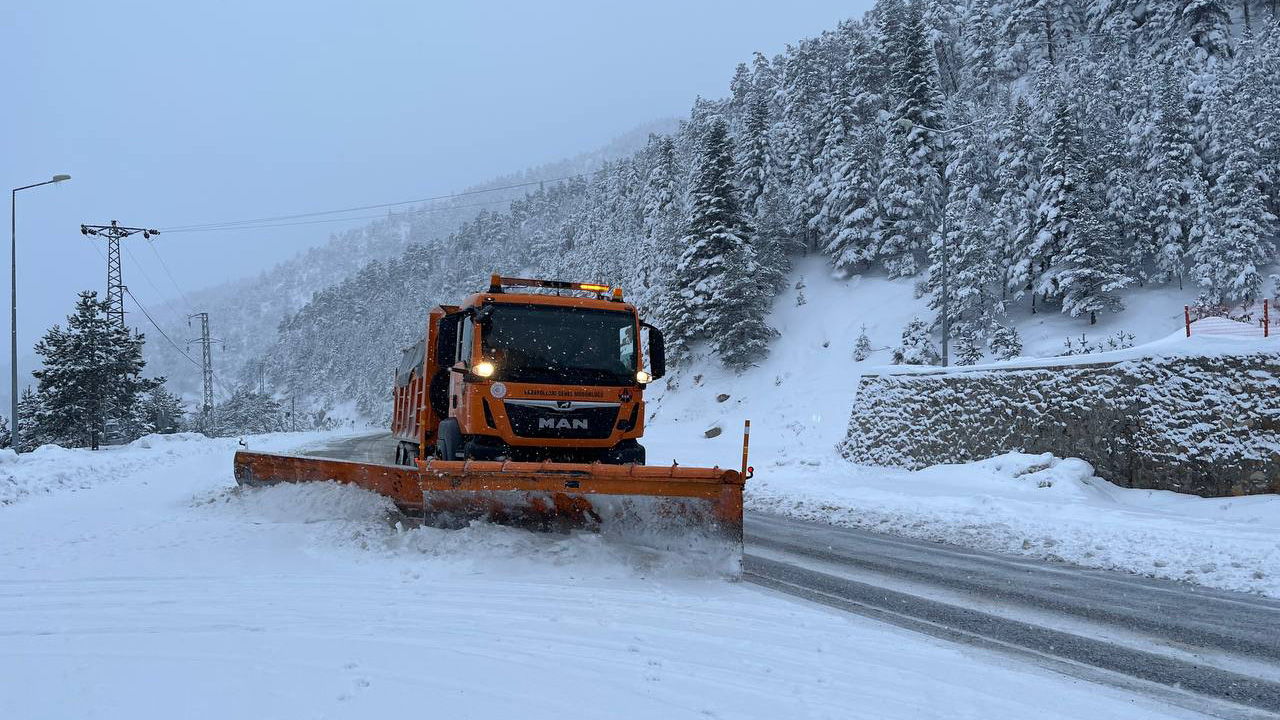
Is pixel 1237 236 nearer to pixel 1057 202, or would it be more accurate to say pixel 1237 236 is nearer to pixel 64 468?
pixel 1057 202

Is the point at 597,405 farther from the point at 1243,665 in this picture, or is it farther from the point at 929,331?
the point at 929,331

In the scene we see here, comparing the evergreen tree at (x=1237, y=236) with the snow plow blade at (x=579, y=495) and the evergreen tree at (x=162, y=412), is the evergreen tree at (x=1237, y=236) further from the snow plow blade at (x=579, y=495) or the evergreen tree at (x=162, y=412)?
the evergreen tree at (x=162, y=412)

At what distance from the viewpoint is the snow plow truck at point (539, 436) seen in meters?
5.99

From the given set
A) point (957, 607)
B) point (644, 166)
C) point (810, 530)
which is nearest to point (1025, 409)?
point (810, 530)

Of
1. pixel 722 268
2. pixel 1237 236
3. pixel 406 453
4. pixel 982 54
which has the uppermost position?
pixel 982 54

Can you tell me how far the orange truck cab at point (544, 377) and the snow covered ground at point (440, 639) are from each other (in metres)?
1.61

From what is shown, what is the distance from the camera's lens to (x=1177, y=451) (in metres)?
10.4

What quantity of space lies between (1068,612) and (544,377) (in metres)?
5.29

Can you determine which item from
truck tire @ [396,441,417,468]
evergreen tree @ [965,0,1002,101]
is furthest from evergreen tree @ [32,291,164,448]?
evergreen tree @ [965,0,1002,101]

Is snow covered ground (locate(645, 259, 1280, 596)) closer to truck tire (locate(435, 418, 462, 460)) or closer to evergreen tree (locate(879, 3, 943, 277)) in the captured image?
truck tire (locate(435, 418, 462, 460))

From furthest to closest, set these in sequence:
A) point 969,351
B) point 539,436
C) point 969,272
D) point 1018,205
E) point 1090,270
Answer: point 1018,205 → point 969,272 → point 969,351 → point 1090,270 → point 539,436

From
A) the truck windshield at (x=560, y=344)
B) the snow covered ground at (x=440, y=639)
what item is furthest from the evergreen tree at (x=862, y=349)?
the snow covered ground at (x=440, y=639)

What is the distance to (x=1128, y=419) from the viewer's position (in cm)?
1092

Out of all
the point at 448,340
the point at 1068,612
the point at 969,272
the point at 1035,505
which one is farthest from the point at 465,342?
the point at 969,272
